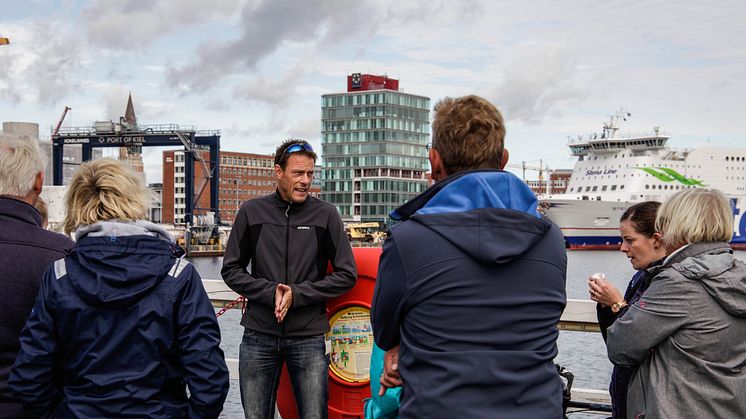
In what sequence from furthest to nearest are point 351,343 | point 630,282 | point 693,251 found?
point 351,343
point 630,282
point 693,251

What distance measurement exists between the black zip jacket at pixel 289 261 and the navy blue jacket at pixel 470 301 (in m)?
1.34

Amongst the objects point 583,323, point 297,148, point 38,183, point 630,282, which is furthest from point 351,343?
point 38,183

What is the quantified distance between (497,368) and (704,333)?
2.69 feet

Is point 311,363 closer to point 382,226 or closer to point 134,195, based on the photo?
point 134,195

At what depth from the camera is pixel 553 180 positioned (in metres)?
156

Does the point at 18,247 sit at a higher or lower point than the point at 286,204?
lower

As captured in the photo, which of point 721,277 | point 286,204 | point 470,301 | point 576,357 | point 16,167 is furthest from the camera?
point 576,357

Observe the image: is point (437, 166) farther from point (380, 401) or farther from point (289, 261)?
point (289, 261)

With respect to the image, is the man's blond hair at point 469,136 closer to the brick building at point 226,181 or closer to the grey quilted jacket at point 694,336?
the grey quilted jacket at point 694,336

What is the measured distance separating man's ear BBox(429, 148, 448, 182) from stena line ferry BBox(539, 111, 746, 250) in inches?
2092

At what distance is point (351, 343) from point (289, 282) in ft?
1.64

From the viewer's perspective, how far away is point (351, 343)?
12.0 ft

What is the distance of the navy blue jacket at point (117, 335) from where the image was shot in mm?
2268

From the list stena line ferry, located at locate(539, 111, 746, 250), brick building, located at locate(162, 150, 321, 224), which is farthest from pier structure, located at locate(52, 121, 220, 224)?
brick building, located at locate(162, 150, 321, 224)
